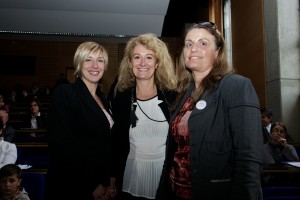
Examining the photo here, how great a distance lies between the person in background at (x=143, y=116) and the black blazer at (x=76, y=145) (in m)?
0.13

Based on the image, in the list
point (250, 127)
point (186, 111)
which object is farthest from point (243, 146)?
point (186, 111)

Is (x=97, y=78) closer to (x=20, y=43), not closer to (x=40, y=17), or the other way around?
(x=40, y=17)

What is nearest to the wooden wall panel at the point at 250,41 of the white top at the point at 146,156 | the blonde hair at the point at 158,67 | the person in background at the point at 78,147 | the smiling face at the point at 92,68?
the blonde hair at the point at 158,67

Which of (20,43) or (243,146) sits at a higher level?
(20,43)

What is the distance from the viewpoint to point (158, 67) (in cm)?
204

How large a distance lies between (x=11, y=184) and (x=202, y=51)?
70.2 inches

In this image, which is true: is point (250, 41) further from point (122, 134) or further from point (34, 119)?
point (122, 134)

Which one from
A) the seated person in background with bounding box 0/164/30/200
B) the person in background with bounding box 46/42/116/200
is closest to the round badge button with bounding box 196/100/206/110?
the person in background with bounding box 46/42/116/200

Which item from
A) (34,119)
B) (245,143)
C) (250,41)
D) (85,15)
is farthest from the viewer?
(85,15)

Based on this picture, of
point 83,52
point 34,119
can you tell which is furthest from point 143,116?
point 34,119

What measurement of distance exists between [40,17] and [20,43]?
165 inches

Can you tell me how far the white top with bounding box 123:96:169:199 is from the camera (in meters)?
1.76

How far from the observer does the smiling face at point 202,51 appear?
138cm

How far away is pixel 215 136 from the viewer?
1.18 metres
